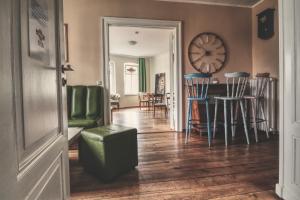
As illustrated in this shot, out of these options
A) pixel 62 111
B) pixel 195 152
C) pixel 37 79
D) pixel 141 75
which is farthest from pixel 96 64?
pixel 141 75

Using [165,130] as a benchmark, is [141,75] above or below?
above

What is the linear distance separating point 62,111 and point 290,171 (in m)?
1.57

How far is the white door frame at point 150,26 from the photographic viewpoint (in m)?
3.83

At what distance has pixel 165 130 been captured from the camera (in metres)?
4.40

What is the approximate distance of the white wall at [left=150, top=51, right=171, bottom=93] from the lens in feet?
30.4

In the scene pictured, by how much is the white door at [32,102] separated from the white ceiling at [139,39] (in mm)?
4698

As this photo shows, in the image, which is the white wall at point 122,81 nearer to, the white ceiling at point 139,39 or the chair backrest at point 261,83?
the white ceiling at point 139,39

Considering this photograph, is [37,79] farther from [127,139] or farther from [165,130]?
[165,130]

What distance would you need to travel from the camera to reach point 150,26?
4.00 meters

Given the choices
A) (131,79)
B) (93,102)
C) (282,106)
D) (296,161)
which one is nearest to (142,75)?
(131,79)

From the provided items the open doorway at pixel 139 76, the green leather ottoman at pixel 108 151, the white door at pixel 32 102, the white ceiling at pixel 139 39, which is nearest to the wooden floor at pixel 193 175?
the green leather ottoman at pixel 108 151

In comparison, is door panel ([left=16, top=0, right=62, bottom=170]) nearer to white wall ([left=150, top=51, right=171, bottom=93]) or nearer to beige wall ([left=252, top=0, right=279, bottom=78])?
beige wall ([left=252, top=0, right=279, bottom=78])

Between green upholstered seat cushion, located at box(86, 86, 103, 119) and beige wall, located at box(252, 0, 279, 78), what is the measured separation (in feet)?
10.2

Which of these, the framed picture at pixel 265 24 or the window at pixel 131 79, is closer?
the framed picture at pixel 265 24
